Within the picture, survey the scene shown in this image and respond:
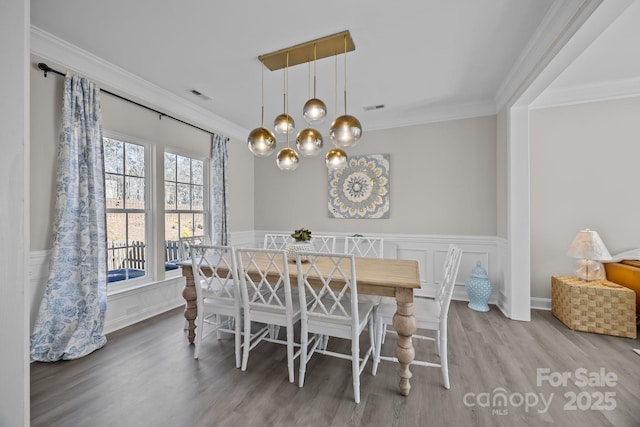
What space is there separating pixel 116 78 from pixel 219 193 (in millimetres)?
1801

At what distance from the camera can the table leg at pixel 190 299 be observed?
2518 mm

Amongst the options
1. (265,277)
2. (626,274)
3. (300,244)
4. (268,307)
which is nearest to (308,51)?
(300,244)

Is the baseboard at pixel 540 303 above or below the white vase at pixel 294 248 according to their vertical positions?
below

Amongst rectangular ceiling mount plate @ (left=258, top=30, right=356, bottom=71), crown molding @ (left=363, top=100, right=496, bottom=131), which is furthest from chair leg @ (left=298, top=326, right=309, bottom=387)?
Result: crown molding @ (left=363, top=100, right=496, bottom=131)

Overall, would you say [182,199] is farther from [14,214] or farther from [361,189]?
[14,214]

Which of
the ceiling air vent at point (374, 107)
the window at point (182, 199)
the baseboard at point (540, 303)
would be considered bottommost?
the baseboard at point (540, 303)

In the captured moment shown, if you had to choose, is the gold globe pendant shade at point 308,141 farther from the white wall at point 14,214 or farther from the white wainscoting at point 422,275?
the white wainscoting at point 422,275

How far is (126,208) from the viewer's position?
3119 mm

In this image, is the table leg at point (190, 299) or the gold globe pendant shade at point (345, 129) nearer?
the gold globe pendant shade at point (345, 129)

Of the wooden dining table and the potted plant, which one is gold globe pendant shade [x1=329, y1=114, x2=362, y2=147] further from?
the wooden dining table

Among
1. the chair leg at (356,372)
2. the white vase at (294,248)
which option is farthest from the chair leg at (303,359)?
the white vase at (294,248)

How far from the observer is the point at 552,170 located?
3496mm

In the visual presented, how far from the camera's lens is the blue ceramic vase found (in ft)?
11.5

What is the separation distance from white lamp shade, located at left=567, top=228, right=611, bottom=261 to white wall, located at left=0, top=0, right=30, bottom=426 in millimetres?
4370
